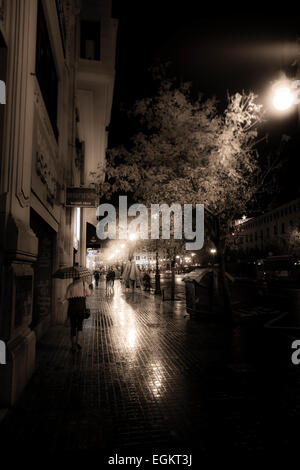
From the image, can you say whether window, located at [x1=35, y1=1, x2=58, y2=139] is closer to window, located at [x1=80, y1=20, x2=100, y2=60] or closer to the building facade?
window, located at [x1=80, y1=20, x2=100, y2=60]

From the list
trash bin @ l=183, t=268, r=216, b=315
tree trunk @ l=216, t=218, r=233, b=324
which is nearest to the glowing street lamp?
tree trunk @ l=216, t=218, r=233, b=324

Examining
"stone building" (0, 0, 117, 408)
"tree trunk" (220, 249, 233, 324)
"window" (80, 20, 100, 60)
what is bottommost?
"tree trunk" (220, 249, 233, 324)

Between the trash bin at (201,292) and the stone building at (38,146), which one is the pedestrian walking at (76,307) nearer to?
the stone building at (38,146)

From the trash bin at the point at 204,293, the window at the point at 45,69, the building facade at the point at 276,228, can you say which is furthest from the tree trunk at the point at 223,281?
the building facade at the point at 276,228

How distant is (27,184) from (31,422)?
150 inches

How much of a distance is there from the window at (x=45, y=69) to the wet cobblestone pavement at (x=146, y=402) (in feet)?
21.5

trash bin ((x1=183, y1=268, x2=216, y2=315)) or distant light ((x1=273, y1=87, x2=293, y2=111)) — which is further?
trash bin ((x1=183, y1=268, x2=216, y2=315))

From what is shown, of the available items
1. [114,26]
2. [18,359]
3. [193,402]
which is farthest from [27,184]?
[114,26]

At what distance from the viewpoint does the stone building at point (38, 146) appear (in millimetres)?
5043

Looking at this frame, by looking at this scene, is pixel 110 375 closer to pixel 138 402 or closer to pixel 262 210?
pixel 138 402

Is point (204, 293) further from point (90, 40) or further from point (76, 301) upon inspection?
point (90, 40)

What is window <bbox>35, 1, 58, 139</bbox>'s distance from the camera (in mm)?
7839

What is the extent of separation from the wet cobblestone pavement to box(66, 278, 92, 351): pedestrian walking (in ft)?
1.31

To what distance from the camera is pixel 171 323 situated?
11922mm
